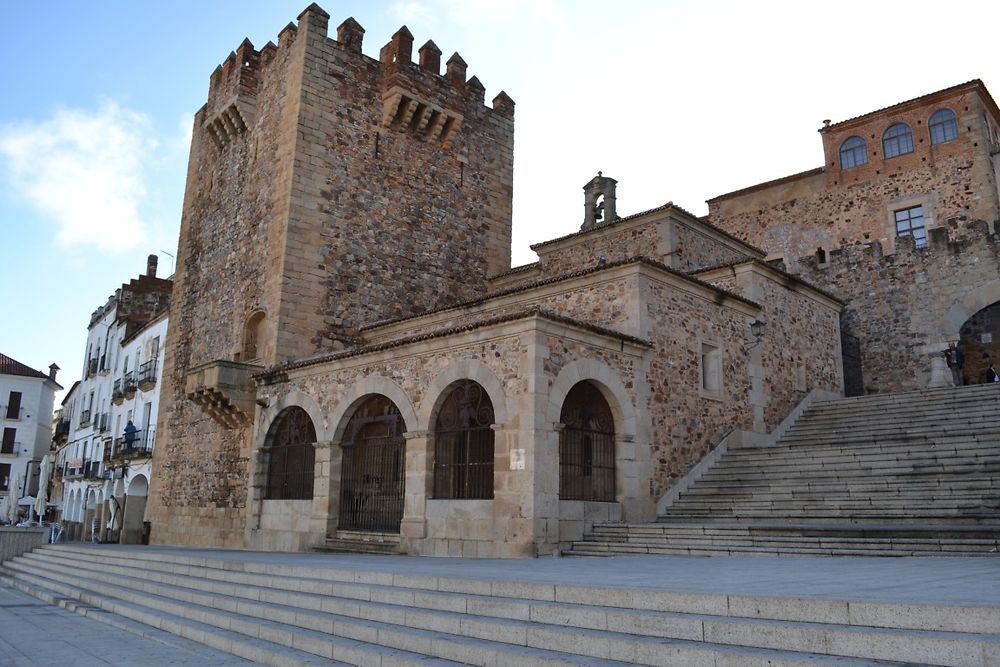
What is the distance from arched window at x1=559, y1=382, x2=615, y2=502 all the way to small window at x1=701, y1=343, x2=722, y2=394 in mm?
3023

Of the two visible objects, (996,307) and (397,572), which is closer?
(397,572)

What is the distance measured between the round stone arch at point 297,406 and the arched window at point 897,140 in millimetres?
20368

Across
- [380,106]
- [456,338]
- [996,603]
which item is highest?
[380,106]

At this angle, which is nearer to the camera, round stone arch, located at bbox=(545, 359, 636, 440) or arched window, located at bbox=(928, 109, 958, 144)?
round stone arch, located at bbox=(545, 359, 636, 440)

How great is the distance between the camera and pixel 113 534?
942 inches

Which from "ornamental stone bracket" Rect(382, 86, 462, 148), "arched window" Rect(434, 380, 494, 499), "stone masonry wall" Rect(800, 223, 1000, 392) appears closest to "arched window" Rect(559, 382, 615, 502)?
"arched window" Rect(434, 380, 494, 499)

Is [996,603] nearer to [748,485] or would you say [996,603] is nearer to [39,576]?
[748,485]

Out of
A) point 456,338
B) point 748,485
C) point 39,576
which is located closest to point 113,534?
point 39,576

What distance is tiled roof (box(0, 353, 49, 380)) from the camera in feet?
148

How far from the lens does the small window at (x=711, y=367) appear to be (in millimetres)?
14930

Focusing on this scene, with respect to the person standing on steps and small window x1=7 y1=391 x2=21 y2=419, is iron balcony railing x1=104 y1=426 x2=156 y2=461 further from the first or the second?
the person standing on steps

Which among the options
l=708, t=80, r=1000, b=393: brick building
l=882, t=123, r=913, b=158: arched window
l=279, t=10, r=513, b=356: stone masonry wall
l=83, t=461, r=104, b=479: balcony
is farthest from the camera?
l=83, t=461, r=104, b=479: balcony

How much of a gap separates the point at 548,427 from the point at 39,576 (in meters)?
9.70

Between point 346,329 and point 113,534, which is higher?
point 346,329
